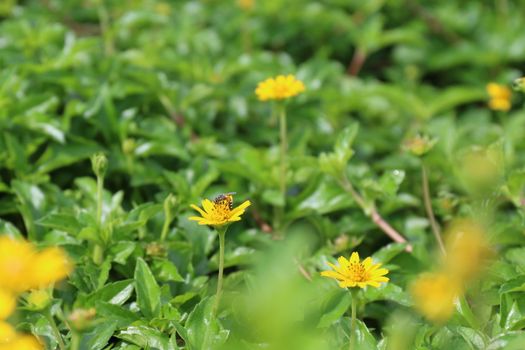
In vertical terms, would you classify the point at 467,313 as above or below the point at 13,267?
below

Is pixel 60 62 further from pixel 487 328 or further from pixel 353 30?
pixel 487 328

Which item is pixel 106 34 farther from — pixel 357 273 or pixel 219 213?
pixel 357 273

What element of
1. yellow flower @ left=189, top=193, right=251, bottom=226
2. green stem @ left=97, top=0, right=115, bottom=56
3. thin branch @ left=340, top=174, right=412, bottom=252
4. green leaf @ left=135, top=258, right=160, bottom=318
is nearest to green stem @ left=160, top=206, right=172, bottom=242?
green leaf @ left=135, top=258, right=160, bottom=318

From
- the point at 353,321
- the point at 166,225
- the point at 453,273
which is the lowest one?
the point at 166,225

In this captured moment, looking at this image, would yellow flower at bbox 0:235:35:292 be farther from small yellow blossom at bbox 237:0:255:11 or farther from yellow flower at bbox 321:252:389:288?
small yellow blossom at bbox 237:0:255:11

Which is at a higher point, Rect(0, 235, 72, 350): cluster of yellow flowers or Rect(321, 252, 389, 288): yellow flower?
Rect(0, 235, 72, 350): cluster of yellow flowers

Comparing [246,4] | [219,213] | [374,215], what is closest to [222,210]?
[219,213]

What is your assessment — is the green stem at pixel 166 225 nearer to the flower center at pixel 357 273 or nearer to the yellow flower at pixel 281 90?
the yellow flower at pixel 281 90
